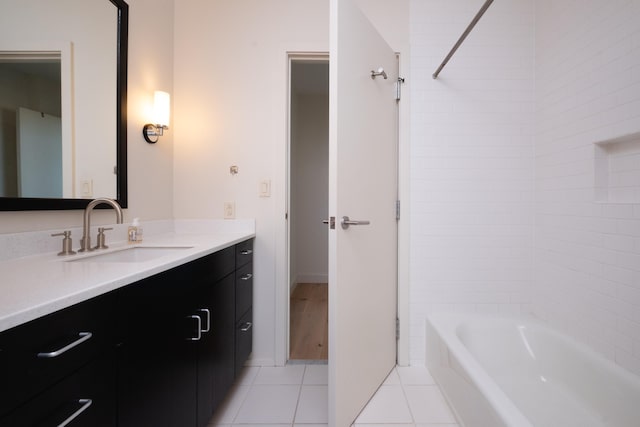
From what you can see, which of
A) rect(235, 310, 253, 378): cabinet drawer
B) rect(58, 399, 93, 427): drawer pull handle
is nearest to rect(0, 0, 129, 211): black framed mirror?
rect(58, 399, 93, 427): drawer pull handle

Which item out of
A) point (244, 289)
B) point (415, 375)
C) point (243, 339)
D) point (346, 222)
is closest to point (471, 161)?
point (346, 222)

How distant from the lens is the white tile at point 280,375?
1.72 m

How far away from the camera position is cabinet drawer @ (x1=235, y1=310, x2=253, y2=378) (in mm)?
1600

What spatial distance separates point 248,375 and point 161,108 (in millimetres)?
1739

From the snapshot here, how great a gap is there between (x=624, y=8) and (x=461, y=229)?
1251 millimetres

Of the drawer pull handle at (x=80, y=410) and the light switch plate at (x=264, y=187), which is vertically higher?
the light switch plate at (x=264, y=187)

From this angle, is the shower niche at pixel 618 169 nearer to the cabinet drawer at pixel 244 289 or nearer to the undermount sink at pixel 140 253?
the cabinet drawer at pixel 244 289

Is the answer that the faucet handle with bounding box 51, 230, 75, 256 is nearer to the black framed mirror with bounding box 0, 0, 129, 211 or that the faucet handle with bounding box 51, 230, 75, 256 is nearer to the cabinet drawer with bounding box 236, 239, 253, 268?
the black framed mirror with bounding box 0, 0, 129, 211

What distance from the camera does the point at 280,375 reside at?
178 centimetres

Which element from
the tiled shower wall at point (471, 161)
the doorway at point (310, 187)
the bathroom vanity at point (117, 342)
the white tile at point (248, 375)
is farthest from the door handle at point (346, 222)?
the doorway at point (310, 187)

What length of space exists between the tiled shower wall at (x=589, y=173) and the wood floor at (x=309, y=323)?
1508 millimetres

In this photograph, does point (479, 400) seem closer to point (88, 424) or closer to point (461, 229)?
point (461, 229)

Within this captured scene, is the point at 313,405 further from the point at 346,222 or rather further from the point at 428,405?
the point at 346,222

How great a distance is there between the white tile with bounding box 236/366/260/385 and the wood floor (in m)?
0.27
